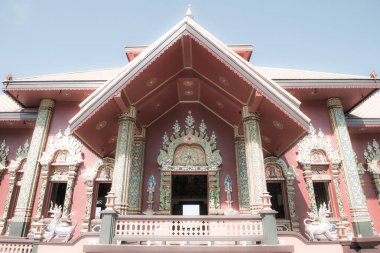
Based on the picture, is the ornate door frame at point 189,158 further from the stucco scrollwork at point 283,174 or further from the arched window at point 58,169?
the arched window at point 58,169

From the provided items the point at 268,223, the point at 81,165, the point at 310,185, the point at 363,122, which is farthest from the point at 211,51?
the point at 363,122

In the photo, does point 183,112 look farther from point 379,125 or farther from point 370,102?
point 370,102

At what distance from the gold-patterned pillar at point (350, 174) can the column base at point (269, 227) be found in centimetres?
497

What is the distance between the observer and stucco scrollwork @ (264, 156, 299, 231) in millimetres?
9696

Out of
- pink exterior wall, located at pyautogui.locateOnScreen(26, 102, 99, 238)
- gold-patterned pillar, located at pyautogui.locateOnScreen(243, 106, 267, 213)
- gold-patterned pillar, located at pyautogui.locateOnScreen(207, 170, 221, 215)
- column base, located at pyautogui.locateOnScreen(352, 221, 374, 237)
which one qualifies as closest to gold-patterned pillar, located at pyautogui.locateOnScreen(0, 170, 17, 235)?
pink exterior wall, located at pyautogui.locateOnScreen(26, 102, 99, 238)

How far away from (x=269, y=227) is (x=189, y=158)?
4.42 metres

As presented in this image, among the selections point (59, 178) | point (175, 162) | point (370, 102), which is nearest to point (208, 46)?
point (175, 162)

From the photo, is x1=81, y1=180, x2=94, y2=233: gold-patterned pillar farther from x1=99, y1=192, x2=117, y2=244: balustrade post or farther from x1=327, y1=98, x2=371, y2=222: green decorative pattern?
x1=327, y1=98, x2=371, y2=222: green decorative pattern

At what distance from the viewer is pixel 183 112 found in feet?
35.4

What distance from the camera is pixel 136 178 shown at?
9.44 meters

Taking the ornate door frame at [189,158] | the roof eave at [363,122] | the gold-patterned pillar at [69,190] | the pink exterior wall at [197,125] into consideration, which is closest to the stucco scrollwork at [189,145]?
the ornate door frame at [189,158]

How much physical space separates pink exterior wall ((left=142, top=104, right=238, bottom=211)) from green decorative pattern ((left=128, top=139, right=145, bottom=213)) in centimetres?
30

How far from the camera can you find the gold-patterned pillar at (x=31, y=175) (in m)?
9.38

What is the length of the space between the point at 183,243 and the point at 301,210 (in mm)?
5461
